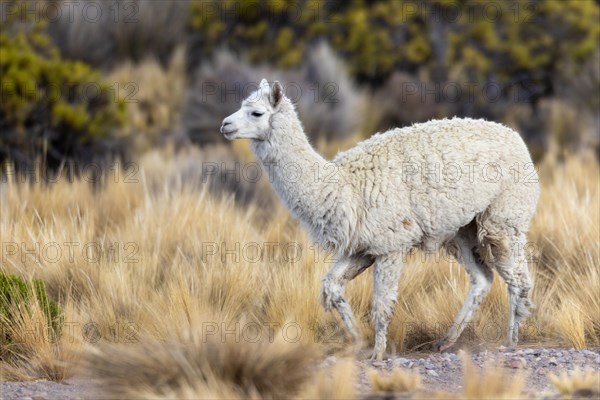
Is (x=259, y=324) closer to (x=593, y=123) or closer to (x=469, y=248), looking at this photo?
(x=469, y=248)

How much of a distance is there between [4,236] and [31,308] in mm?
2037

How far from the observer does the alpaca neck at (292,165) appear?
19.7 feet

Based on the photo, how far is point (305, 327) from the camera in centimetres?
655

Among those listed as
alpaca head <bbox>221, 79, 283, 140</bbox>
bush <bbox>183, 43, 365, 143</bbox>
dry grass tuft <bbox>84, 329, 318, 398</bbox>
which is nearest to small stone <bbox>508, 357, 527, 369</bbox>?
dry grass tuft <bbox>84, 329, 318, 398</bbox>

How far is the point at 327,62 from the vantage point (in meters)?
16.4

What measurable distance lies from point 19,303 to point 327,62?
10919 millimetres

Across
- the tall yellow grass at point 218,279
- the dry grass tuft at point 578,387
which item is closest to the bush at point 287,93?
the tall yellow grass at point 218,279

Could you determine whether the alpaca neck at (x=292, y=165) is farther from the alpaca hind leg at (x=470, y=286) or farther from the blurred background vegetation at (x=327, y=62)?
the blurred background vegetation at (x=327, y=62)

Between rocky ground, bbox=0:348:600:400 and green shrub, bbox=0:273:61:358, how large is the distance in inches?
28.7

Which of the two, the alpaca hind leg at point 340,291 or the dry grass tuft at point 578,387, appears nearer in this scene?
the dry grass tuft at point 578,387

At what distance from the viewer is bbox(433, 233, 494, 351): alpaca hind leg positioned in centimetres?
647

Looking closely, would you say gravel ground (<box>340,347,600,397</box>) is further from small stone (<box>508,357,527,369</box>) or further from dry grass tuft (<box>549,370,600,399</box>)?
dry grass tuft (<box>549,370,600,399</box>)

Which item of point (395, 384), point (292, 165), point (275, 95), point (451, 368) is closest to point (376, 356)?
point (451, 368)

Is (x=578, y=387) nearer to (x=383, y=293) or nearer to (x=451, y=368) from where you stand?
(x=451, y=368)
